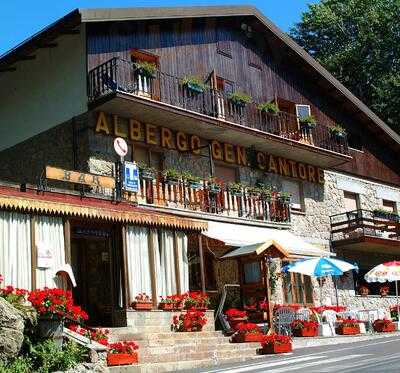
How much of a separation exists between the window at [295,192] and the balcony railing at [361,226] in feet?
6.25

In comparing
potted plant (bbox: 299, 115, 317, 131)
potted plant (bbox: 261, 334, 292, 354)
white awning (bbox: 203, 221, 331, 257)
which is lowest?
potted plant (bbox: 261, 334, 292, 354)

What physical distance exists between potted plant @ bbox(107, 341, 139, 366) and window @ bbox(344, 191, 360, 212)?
17260 millimetres

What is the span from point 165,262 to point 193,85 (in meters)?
6.67

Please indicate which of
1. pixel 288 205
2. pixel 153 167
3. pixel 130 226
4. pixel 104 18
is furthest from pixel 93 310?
pixel 288 205

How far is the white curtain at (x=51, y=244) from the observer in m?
13.6

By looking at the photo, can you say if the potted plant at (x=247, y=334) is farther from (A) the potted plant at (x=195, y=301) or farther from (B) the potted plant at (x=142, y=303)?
(B) the potted plant at (x=142, y=303)

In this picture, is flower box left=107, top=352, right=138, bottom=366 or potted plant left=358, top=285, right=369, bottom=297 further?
potted plant left=358, top=285, right=369, bottom=297

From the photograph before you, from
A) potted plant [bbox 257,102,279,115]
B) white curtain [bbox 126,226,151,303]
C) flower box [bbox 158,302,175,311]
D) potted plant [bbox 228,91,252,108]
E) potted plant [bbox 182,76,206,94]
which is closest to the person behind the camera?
white curtain [bbox 126,226,151,303]

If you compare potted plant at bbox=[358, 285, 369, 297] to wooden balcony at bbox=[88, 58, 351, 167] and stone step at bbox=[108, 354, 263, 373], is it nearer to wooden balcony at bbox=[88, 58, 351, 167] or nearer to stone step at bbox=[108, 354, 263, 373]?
wooden balcony at bbox=[88, 58, 351, 167]

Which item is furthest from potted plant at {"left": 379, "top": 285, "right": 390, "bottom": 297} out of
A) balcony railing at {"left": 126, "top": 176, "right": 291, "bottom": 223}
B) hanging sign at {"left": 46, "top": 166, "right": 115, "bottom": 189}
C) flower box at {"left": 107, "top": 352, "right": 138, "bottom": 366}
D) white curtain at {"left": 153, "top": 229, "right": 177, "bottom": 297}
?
flower box at {"left": 107, "top": 352, "right": 138, "bottom": 366}

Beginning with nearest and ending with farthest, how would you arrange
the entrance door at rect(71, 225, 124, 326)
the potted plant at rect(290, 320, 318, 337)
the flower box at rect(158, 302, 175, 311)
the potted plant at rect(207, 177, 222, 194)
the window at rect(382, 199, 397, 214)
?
the flower box at rect(158, 302, 175, 311), the entrance door at rect(71, 225, 124, 326), the potted plant at rect(290, 320, 318, 337), the potted plant at rect(207, 177, 222, 194), the window at rect(382, 199, 397, 214)

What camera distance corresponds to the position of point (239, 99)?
2245 centimetres

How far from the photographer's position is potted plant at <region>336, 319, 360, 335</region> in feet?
64.3

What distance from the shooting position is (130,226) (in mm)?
15570
